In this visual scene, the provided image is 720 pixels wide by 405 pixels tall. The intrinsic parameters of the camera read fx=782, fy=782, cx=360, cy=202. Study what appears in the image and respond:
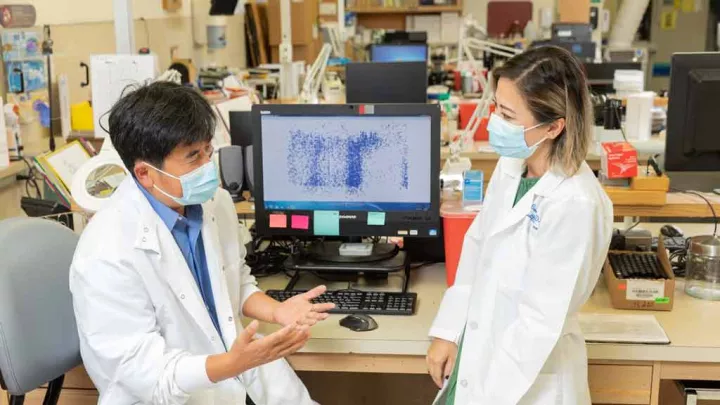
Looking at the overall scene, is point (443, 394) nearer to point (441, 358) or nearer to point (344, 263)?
point (441, 358)

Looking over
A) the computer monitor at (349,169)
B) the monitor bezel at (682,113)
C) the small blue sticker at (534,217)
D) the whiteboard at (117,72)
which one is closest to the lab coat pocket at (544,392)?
the small blue sticker at (534,217)

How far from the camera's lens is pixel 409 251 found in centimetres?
227

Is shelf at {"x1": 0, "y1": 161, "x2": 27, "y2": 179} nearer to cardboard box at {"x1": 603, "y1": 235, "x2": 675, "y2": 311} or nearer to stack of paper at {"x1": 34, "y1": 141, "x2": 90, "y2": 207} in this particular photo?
stack of paper at {"x1": 34, "y1": 141, "x2": 90, "y2": 207}

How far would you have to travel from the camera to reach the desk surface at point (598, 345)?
173cm

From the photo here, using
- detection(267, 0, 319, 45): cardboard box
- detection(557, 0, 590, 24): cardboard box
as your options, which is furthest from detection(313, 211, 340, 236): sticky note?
detection(557, 0, 590, 24): cardboard box

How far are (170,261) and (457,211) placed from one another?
784 millimetres

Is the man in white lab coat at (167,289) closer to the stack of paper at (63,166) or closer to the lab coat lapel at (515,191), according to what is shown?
the lab coat lapel at (515,191)

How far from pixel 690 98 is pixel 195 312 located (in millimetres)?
Result: 1480

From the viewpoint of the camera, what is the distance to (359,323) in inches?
72.0

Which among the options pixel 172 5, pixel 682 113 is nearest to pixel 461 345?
pixel 682 113

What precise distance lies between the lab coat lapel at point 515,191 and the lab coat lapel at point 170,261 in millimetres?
638

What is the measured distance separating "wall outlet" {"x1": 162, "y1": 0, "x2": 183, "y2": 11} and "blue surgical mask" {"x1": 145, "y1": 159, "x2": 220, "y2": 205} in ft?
13.5

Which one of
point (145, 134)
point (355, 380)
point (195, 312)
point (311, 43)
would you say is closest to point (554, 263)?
point (195, 312)

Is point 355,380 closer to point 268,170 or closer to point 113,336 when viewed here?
point 268,170
